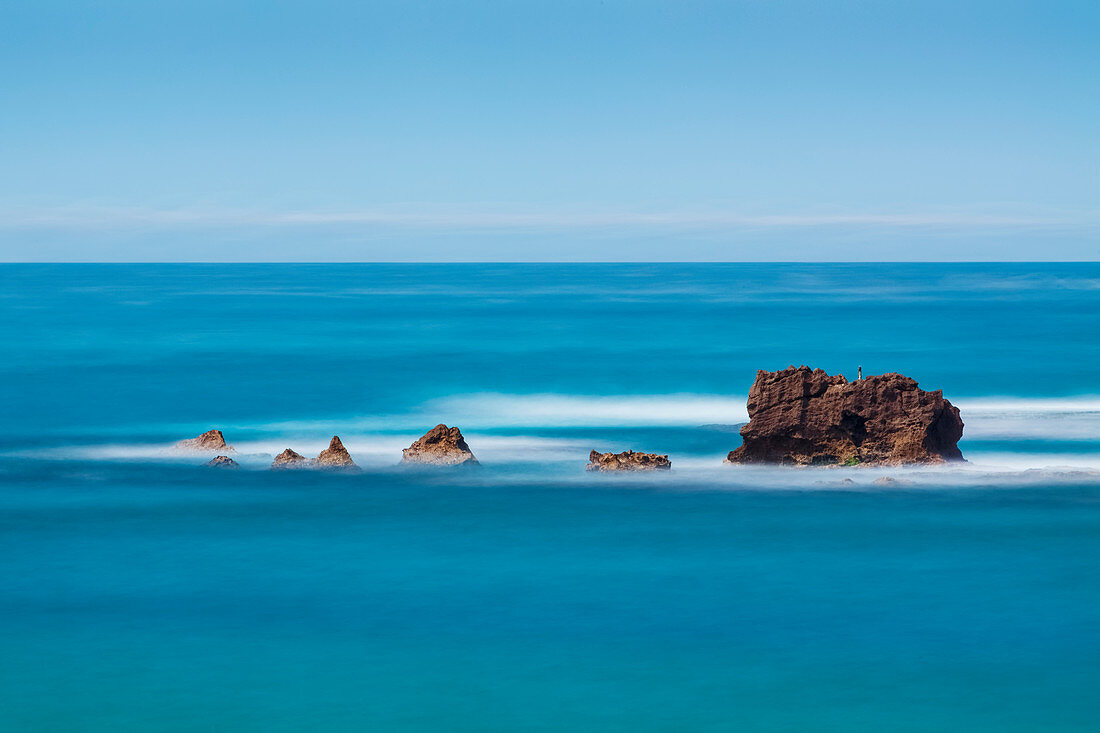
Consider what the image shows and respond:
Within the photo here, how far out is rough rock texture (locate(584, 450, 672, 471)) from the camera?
86.2 feet

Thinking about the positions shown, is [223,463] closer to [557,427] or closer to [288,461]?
[288,461]

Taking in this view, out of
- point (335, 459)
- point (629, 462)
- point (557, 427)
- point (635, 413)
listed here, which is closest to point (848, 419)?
point (629, 462)

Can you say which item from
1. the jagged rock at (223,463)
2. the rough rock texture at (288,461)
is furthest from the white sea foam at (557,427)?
the rough rock texture at (288,461)

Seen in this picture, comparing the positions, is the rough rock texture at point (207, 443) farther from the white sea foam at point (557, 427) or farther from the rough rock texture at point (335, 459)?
the rough rock texture at point (335, 459)

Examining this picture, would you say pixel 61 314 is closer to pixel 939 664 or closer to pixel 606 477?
pixel 606 477

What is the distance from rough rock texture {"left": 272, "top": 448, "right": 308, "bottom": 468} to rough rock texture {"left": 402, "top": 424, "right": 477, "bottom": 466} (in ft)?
6.48

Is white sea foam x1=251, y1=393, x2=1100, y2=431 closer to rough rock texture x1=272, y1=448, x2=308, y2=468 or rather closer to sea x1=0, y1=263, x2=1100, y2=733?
sea x1=0, y1=263, x2=1100, y2=733

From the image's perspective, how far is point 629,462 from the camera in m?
26.4

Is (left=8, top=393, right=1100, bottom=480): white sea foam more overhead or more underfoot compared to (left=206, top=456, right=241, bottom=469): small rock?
more overhead

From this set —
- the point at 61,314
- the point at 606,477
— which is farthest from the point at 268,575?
the point at 61,314

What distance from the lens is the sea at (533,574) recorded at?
14.9m

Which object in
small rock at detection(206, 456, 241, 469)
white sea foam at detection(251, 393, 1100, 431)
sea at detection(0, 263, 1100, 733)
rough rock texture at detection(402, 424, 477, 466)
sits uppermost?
white sea foam at detection(251, 393, 1100, 431)

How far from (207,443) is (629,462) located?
9169mm

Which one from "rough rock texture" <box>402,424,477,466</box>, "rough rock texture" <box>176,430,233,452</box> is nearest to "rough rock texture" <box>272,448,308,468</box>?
"rough rock texture" <box>402,424,477,466</box>
